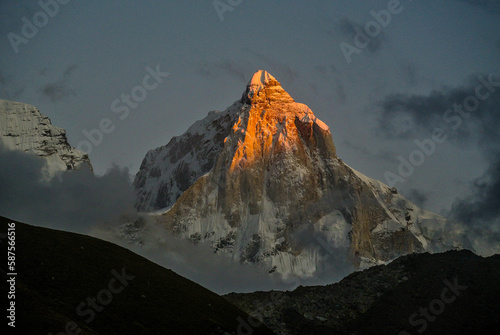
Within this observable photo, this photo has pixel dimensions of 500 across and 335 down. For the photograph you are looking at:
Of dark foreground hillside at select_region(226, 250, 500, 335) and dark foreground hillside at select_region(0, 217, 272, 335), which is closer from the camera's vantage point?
dark foreground hillside at select_region(0, 217, 272, 335)

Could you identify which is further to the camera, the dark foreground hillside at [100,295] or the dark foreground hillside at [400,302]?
the dark foreground hillside at [400,302]

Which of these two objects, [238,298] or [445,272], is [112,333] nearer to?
[238,298]

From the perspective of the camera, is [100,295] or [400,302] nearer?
[100,295]

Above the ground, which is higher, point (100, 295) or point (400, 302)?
point (400, 302)
